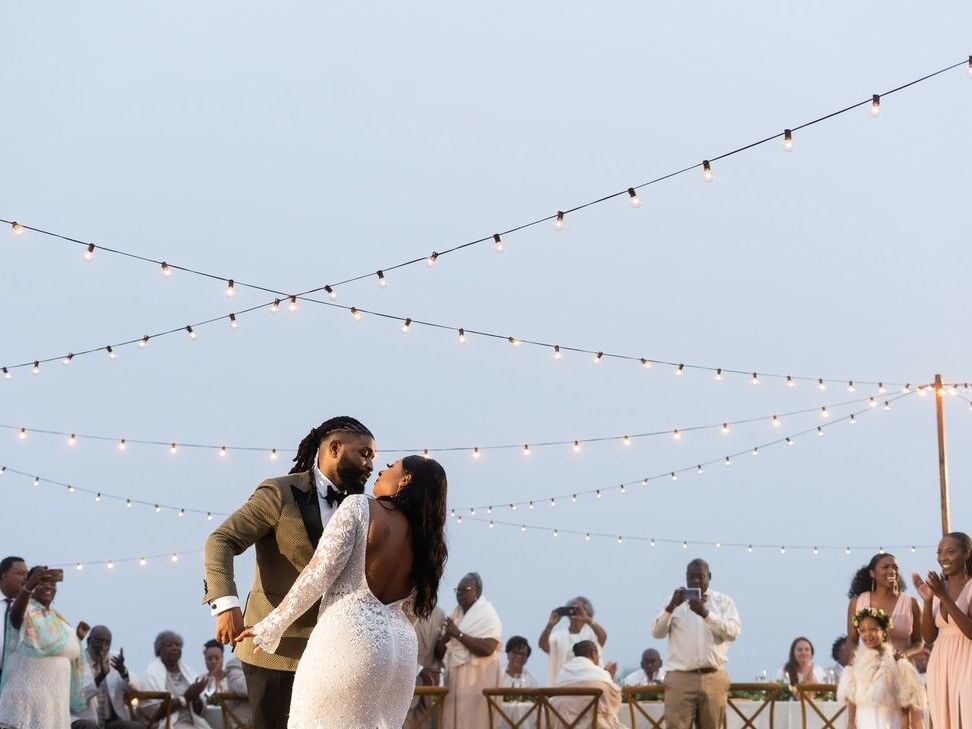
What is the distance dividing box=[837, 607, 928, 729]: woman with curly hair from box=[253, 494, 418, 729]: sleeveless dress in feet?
12.8

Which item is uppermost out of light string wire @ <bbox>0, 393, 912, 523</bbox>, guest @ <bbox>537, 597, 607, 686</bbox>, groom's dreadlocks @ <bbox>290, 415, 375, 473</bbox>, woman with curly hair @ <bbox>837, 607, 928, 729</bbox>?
light string wire @ <bbox>0, 393, 912, 523</bbox>

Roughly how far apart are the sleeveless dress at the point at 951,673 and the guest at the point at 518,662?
342 cm

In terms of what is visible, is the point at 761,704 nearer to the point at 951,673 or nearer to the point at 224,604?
the point at 951,673

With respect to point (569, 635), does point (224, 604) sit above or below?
below

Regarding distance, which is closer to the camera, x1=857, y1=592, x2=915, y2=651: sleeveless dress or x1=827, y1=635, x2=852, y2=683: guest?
x1=857, y1=592, x2=915, y2=651: sleeveless dress

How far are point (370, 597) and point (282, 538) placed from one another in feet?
2.25

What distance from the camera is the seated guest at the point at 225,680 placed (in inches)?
335

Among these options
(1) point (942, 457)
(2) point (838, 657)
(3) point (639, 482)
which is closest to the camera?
(2) point (838, 657)

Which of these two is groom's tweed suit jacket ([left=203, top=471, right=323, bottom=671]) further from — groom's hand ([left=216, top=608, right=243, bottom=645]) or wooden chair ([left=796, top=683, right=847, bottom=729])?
wooden chair ([left=796, top=683, right=847, bottom=729])

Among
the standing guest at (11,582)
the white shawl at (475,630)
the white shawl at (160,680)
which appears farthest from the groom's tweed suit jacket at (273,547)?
the white shawl at (160,680)

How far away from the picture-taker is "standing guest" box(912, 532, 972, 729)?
6.85 m

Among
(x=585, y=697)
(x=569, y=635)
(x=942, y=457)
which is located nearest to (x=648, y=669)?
(x=569, y=635)

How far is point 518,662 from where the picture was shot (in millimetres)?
10039

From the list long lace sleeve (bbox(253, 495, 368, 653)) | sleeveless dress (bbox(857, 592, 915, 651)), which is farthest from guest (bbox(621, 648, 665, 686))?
long lace sleeve (bbox(253, 495, 368, 653))
